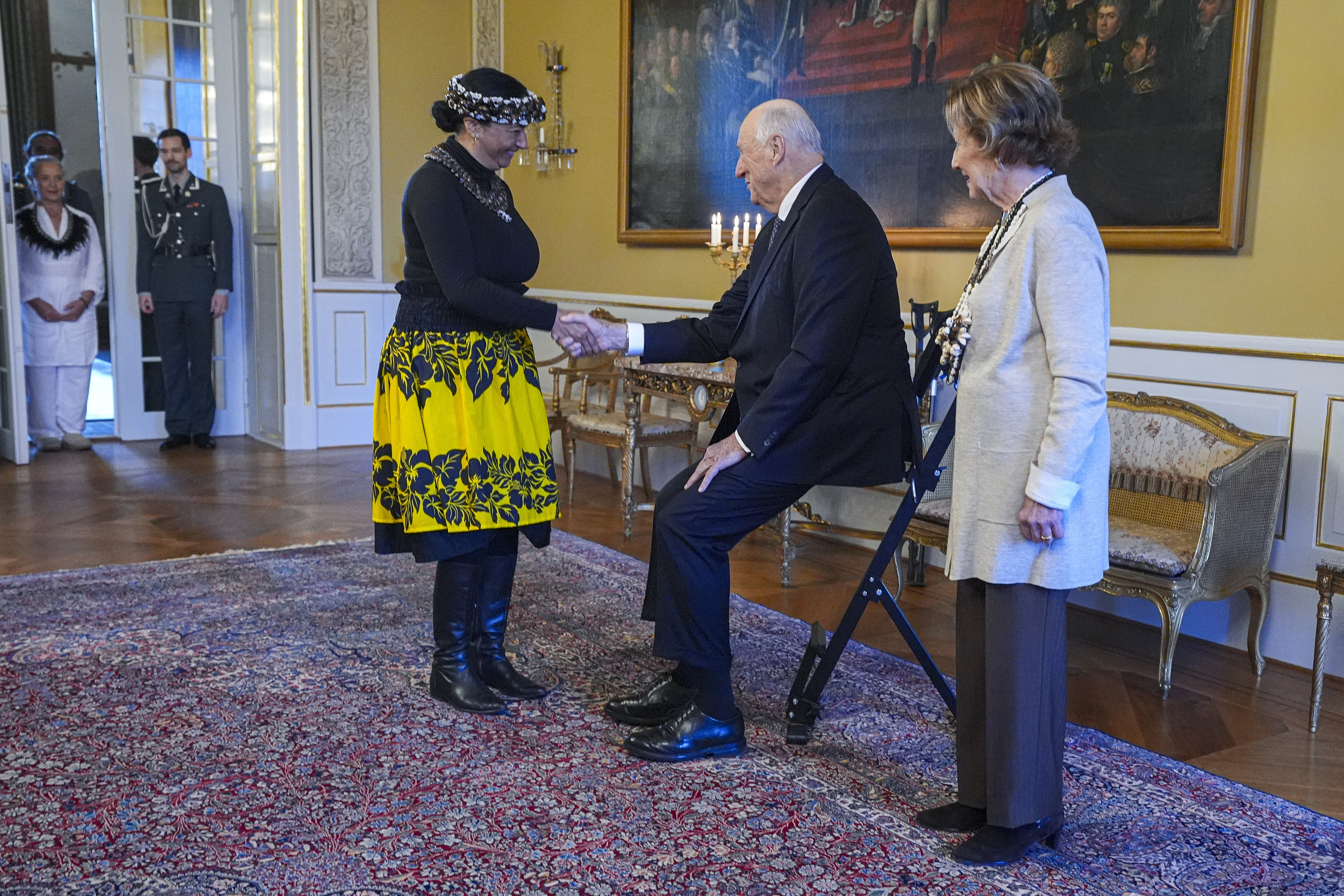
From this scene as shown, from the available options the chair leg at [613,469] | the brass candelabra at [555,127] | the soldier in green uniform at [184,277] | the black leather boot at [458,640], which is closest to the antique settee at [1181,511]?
the black leather boot at [458,640]

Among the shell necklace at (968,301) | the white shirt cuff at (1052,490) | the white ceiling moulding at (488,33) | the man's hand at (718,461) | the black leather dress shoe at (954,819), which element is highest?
the white ceiling moulding at (488,33)

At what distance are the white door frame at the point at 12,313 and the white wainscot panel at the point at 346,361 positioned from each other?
160cm

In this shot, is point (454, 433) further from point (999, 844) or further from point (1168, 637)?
point (1168, 637)

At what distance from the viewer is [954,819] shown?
7.77ft

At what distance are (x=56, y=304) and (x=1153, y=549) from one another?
6248 mm

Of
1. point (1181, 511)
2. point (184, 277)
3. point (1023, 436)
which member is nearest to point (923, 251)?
point (1181, 511)

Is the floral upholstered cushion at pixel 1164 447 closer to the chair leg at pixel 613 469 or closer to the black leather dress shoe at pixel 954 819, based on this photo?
the black leather dress shoe at pixel 954 819

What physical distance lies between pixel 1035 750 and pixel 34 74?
29.7ft

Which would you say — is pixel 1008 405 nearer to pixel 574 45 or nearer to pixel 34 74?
pixel 574 45

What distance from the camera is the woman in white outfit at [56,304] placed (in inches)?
268

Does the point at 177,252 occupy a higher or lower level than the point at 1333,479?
higher

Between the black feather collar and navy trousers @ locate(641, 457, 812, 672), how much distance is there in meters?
5.60

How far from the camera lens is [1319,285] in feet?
11.3

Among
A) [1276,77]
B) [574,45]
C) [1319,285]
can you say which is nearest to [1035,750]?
[1319,285]
